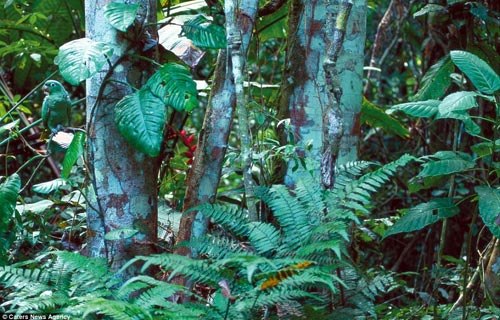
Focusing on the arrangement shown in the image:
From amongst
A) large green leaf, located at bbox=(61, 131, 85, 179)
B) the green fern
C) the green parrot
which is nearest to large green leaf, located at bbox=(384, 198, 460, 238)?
the green fern

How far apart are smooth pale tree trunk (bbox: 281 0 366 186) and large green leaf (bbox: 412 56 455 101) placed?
76 cm

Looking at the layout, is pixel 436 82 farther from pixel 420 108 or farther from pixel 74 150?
pixel 74 150

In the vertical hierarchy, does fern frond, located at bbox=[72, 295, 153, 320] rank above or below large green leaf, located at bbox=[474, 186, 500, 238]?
below

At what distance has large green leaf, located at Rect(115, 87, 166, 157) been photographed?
2.40 meters

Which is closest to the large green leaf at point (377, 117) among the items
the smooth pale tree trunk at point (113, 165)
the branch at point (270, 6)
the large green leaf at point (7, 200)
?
the branch at point (270, 6)

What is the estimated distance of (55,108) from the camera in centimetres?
276

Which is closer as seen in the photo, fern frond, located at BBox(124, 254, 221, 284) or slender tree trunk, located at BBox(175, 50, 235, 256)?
fern frond, located at BBox(124, 254, 221, 284)

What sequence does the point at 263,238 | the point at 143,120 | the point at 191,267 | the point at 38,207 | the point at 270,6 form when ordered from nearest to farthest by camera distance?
the point at 191,267, the point at 263,238, the point at 143,120, the point at 270,6, the point at 38,207

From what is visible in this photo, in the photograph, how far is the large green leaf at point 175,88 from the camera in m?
2.45

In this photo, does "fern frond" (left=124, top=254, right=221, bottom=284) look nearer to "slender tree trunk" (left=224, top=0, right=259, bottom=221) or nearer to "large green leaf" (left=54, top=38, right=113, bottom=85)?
"slender tree trunk" (left=224, top=0, right=259, bottom=221)

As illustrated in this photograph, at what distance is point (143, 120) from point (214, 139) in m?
0.38

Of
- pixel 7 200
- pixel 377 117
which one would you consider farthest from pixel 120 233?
pixel 377 117

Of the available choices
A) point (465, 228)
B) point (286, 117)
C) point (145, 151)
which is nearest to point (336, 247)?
point (145, 151)

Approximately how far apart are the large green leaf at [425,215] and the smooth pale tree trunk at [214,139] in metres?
0.79
